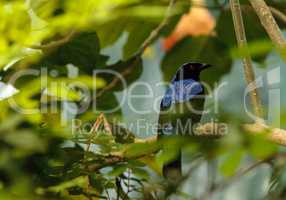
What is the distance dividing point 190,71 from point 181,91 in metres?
0.21

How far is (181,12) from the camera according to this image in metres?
1.82

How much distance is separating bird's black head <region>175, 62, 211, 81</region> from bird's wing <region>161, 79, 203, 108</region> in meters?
0.02

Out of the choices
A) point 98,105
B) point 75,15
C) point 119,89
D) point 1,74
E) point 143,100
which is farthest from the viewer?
point 143,100

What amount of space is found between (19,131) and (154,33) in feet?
3.50

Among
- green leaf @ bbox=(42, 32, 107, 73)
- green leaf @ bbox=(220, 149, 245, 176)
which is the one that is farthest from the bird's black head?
green leaf @ bbox=(220, 149, 245, 176)

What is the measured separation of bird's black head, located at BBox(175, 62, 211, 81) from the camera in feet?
7.12

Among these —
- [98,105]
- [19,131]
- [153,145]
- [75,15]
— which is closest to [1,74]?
[98,105]

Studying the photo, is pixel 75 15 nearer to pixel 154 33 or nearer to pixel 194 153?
pixel 194 153

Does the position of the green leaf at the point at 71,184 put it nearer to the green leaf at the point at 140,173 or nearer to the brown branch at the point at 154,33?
the green leaf at the point at 140,173

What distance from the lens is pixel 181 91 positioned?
6.92ft

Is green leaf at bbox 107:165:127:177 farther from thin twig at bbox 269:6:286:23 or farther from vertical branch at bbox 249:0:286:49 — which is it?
thin twig at bbox 269:6:286:23

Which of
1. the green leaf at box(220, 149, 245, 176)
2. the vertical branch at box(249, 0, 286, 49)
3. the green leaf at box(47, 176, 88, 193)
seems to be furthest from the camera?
the vertical branch at box(249, 0, 286, 49)

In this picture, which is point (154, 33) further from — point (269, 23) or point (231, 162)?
point (231, 162)

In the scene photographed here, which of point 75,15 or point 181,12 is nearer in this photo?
point 75,15
